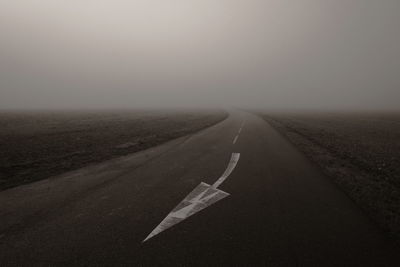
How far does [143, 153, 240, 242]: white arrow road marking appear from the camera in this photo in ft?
13.2

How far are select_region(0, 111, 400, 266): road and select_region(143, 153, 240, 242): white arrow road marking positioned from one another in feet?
0.37

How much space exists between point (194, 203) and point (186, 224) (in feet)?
3.05

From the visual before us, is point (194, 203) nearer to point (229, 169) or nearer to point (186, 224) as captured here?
point (186, 224)

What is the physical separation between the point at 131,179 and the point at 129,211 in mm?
2242

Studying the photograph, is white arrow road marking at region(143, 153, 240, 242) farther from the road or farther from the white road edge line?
the road

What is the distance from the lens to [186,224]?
4.00m

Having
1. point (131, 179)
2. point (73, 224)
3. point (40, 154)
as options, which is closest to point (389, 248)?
point (73, 224)

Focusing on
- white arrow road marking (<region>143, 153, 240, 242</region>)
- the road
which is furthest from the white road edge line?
the road

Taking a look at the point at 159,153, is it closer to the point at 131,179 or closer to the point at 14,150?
the point at 131,179

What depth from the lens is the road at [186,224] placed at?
312 cm

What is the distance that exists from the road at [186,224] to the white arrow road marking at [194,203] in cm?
11

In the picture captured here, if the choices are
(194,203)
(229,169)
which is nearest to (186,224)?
(194,203)

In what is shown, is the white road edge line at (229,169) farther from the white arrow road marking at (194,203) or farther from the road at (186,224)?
the road at (186,224)

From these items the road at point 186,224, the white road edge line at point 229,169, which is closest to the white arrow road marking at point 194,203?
the white road edge line at point 229,169
